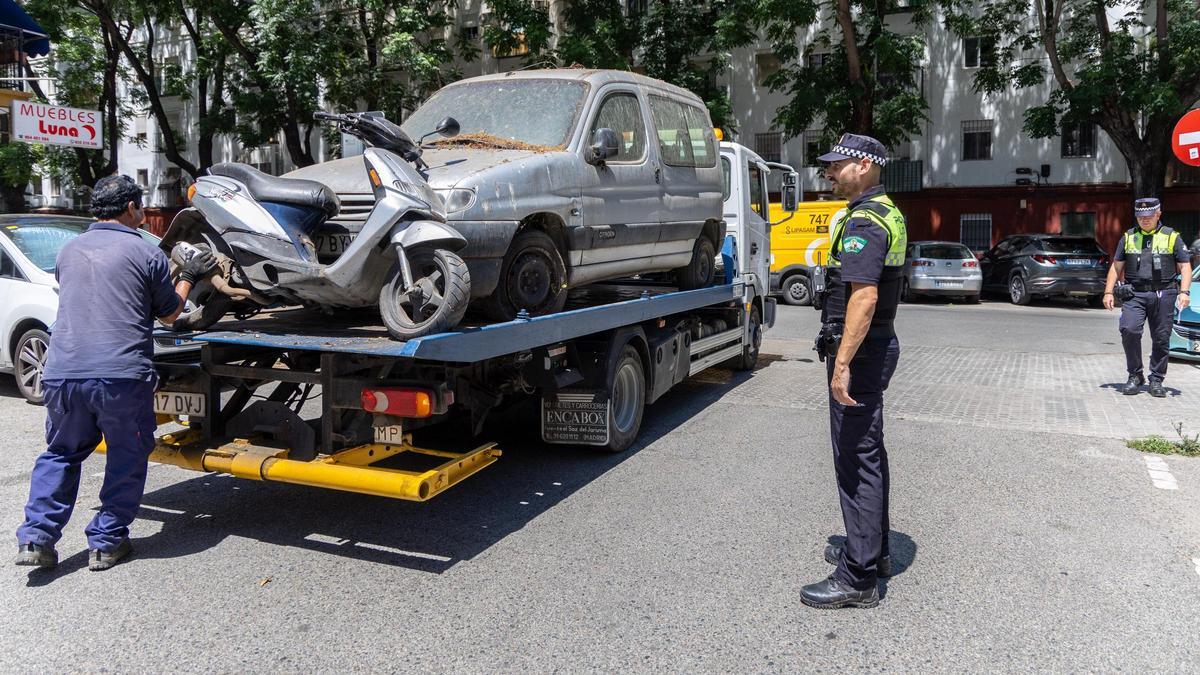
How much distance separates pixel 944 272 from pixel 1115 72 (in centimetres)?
583

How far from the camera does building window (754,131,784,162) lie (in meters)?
31.9

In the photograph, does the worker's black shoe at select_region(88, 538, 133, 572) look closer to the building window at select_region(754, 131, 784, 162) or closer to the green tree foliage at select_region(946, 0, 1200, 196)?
the green tree foliage at select_region(946, 0, 1200, 196)

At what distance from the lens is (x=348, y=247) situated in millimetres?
4809

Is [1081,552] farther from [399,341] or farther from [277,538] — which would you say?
[277,538]

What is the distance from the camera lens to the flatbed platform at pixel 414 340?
444 cm

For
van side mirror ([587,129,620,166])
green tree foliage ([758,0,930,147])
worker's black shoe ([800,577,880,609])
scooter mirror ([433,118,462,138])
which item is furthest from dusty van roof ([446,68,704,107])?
green tree foliage ([758,0,930,147])

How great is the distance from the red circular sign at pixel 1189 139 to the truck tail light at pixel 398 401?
7038mm

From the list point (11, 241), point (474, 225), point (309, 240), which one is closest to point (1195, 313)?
point (474, 225)

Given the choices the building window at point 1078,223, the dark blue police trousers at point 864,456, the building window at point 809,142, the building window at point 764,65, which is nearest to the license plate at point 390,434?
the dark blue police trousers at point 864,456

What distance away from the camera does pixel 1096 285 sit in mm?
20094

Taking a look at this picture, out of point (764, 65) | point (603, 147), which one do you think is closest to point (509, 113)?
point (603, 147)

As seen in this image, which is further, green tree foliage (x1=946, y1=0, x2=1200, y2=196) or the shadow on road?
green tree foliage (x1=946, y1=0, x2=1200, y2=196)

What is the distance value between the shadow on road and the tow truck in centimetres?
27

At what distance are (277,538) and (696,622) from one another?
2334 mm
